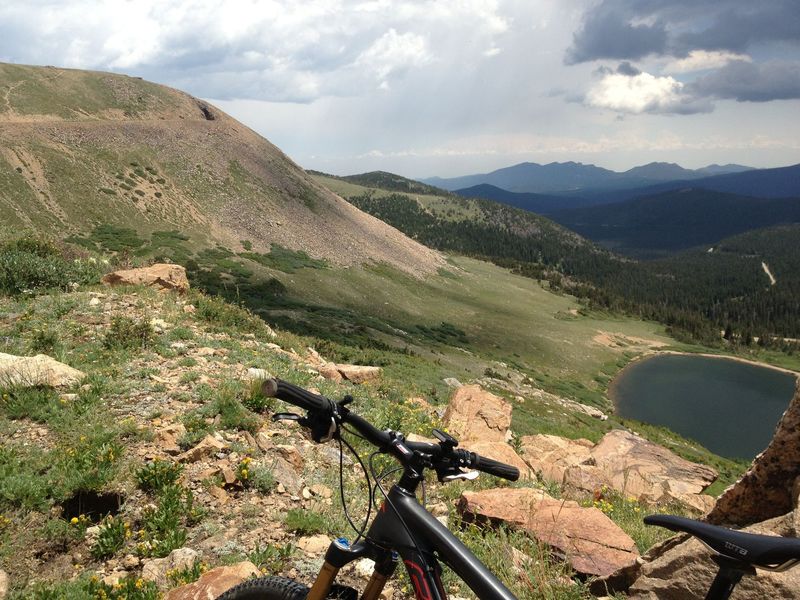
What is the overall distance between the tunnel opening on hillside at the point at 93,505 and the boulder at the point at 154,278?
38.9 ft

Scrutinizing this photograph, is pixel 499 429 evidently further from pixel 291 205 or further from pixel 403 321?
pixel 291 205

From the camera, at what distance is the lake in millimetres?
80125

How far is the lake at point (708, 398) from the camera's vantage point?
3155 inches

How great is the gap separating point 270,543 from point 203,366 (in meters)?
5.85

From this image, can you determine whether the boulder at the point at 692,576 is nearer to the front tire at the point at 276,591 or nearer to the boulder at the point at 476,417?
the front tire at the point at 276,591

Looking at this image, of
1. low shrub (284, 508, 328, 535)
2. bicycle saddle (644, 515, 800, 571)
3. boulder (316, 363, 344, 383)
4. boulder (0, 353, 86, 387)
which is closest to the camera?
bicycle saddle (644, 515, 800, 571)

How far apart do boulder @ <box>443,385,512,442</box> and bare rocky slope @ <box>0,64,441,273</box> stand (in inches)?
1883

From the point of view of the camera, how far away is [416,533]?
2672 mm

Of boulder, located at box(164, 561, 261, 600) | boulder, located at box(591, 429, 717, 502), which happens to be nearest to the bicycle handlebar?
boulder, located at box(164, 561, 261, 600)

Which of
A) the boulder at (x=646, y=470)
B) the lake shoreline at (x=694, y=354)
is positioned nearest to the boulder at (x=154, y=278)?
the boulder at (x=646, y=470)

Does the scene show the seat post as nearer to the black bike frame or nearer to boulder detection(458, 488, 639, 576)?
the black bike frame

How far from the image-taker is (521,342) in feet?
299

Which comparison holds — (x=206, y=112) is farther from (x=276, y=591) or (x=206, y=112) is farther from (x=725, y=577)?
(x=725, y=577)

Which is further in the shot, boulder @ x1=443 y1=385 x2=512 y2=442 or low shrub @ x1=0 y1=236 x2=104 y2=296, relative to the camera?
low shrub @ x1=0 y1=236 x2=104 y2=296
